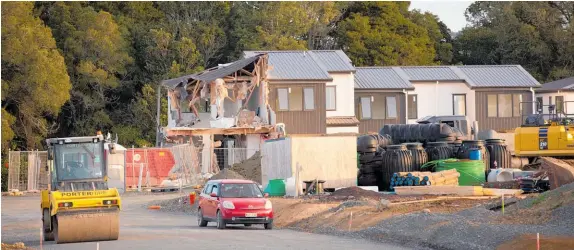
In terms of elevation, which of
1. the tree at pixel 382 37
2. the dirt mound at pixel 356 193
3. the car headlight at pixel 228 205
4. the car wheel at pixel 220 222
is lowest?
the car wheel at pixel 220 222

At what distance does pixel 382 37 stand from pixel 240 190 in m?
53.4

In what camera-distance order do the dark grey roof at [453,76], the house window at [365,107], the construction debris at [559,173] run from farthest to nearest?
the dark grey roof at [453,76] < the house window at [365,107] < the construction debris at [559,173]

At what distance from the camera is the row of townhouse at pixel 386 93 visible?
224 ft

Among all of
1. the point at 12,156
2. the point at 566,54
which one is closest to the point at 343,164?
the point at 12,156

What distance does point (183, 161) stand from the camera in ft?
194

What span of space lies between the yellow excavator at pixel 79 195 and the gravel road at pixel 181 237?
40 centimetres

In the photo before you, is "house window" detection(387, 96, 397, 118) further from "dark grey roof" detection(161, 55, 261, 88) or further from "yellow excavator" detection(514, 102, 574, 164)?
"yellow excavator" detection(514, 102, 574, 164)

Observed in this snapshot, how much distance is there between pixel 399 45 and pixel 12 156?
3445cm

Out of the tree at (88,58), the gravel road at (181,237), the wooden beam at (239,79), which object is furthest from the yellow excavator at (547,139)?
the tree at (88,58)

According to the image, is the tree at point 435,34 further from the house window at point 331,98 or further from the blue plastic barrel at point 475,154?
the blue plastic barrel at point 475,154

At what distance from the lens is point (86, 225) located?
2670cm

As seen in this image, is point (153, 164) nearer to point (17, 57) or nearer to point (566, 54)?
point (17, 57)

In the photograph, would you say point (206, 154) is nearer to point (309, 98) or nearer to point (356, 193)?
point (309, 98)

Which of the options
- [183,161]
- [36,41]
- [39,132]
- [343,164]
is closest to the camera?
[343,164]
